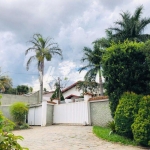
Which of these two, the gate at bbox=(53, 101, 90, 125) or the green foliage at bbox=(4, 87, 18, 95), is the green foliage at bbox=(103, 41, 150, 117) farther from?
the green foliage at bbox=(4, 87, 18, 95)

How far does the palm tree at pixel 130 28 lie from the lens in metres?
20.9

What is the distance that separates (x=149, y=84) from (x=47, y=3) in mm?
5274

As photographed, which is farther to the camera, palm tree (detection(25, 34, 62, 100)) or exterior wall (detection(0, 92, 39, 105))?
palm tree (detection(25, 34, 62, 100))

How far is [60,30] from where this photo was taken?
12.0 metres

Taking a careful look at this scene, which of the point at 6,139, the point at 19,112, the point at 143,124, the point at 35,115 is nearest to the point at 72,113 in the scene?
the point at 35,115

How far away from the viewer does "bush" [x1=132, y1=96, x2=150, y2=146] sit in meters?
7.21

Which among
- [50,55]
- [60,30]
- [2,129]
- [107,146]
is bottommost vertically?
[107,146]

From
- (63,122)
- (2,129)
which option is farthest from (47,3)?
(63,122)

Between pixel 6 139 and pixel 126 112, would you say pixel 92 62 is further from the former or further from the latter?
pixel 6 139

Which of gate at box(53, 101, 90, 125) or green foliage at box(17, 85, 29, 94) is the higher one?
green foliage at box(17, 85, 29, 94)

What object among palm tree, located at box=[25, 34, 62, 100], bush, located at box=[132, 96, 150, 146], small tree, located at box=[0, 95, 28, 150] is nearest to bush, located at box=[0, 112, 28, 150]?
small tree, located at box=[0, 95, 28, 150]

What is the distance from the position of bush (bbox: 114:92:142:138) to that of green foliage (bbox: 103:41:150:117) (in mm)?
545

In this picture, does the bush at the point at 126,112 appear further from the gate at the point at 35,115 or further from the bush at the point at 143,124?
the gate at the point at 35,115

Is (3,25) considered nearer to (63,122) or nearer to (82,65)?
(63,122)
